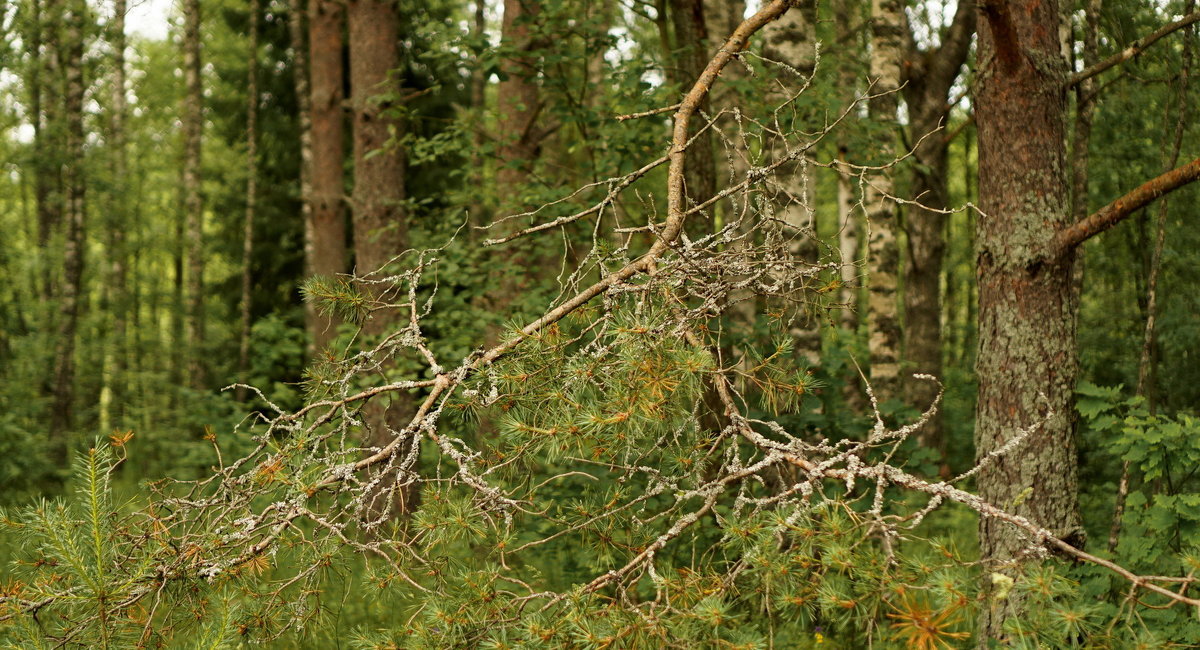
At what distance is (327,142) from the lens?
10.2 meters

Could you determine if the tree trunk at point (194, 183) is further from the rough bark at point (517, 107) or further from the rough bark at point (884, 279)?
the rough bark at point (884, 279)

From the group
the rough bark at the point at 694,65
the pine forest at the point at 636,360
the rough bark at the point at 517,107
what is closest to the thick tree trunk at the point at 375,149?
the pine forest at the point at 636,360

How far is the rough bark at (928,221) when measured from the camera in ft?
36.8

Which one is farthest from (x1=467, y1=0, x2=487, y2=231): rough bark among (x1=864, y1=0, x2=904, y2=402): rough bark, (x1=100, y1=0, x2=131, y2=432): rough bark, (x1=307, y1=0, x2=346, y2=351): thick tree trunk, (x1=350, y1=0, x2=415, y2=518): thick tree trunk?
(x1=100, y1=0, x2=131, y2=432): rough bark

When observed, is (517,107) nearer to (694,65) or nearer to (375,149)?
(694,65)

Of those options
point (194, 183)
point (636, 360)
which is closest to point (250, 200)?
point (194, 183)

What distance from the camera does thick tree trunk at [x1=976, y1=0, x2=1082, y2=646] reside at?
4004mm

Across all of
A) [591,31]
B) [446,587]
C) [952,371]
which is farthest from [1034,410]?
[952,371]

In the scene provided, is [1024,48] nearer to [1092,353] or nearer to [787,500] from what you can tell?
[787,500]

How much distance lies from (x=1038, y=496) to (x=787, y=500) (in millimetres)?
2173

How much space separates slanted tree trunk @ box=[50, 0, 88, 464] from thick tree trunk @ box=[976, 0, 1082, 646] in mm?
12188

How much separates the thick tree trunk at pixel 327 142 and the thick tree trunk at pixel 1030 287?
7600 mm

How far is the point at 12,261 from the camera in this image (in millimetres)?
13758

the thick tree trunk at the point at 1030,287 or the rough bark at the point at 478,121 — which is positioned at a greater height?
the rough bark at the point at 478,121
